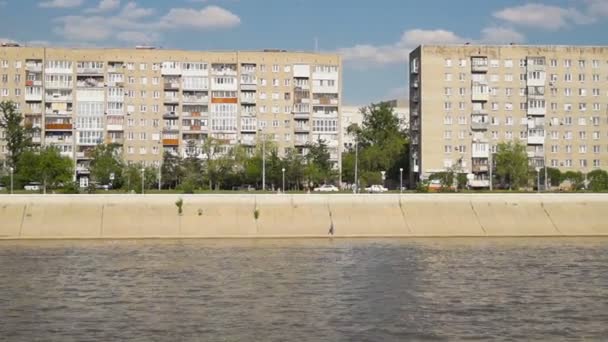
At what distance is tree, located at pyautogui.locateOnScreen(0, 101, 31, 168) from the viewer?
443 feet

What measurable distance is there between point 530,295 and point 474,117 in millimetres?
99742

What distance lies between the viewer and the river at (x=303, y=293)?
32531mm

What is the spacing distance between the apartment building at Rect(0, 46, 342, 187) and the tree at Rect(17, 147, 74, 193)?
16.3 meters

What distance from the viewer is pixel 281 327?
108 ft

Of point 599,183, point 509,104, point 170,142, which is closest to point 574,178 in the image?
point 509,104

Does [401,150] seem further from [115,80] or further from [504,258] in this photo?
[504,258]

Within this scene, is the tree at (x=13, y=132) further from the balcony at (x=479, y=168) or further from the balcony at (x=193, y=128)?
the balcony at (x=479, y=168)

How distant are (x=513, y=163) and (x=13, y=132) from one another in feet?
247

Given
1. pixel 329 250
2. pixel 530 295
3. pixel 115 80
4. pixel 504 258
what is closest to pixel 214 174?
pixel 115 80

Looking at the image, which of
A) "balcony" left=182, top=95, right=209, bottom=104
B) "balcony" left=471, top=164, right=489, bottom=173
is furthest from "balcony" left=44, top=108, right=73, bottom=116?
"balcony" left=471, top=164, right=489, bottom=173

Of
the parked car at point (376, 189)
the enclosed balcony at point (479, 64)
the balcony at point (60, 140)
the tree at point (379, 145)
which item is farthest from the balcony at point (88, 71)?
the enclosed balcony at point (479, 64)

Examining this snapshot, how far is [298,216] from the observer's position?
269 feet

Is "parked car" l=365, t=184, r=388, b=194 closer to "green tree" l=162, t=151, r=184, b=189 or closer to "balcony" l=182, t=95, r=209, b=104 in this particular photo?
"green tree" l=162, t=151, r=184, b=189

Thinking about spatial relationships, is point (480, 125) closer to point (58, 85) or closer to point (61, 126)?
point (61, 126)
